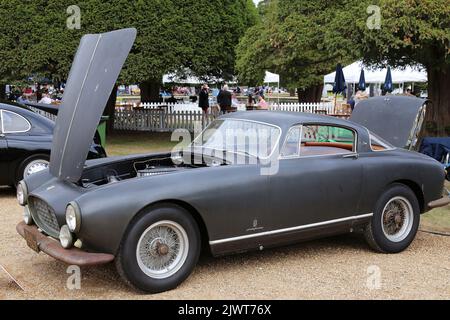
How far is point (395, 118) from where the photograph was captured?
7395mm

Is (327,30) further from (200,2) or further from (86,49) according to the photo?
(86,49)

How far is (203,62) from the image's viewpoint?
16.7 m

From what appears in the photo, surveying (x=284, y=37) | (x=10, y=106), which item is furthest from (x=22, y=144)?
(x=284, y=37)

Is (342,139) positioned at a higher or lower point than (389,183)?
higher

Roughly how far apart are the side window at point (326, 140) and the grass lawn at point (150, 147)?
1.83 m

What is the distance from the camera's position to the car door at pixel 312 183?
5027 mm

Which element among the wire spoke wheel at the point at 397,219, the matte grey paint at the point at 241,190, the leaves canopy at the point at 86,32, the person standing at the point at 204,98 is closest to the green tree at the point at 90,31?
the leaves canopy at the point at 86,32

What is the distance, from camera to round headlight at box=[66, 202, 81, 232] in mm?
4164

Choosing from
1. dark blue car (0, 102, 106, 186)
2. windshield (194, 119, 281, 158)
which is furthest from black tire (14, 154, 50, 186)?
windshield (194, 119, 281, 158)

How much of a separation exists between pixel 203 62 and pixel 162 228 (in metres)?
12.6

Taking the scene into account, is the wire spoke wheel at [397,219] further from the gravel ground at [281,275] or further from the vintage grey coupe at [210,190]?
the gravel ground at [281,275]
